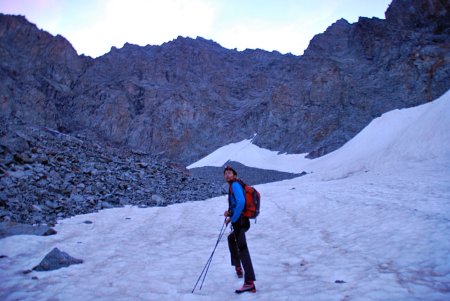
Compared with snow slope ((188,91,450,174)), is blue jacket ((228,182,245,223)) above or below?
below

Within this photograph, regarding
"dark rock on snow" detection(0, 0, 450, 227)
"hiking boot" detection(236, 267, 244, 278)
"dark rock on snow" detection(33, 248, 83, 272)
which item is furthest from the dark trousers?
"dark rock on snow" detection(0, 0, 450, 227)

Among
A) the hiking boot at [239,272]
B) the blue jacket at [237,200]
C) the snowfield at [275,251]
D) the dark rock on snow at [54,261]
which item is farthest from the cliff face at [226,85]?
the dark rock on snow at [54,261]

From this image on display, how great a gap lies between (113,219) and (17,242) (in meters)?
4.48

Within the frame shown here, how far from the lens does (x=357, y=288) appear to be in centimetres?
549

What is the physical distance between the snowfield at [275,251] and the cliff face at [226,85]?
123ft

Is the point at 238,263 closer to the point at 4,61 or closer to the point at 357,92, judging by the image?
the point at 357,92

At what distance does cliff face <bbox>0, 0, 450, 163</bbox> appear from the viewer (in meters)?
56.5

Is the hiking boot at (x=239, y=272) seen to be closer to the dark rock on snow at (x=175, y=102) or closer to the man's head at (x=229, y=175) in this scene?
the man's head at (x=229, y=175)

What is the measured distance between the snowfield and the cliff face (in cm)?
3754

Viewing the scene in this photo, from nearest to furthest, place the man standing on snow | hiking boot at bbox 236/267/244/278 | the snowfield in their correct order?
1. the snowfield
2. the man standing on snow
3. hiking boot at bbox 236/267/244/278

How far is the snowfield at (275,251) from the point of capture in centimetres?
583

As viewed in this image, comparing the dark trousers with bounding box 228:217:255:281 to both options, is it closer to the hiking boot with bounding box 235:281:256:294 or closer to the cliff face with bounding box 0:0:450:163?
the hiking boot with bounding box 235:281:256:294

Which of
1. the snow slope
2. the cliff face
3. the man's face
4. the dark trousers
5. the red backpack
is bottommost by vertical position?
the dark trousers

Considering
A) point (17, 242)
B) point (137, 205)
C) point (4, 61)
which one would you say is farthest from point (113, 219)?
point (4, 61)
